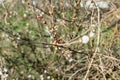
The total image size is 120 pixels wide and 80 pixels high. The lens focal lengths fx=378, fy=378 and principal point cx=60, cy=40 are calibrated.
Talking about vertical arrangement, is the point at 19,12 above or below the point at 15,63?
above

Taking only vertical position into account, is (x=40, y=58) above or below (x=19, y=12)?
below

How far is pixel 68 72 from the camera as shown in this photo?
10.0ft

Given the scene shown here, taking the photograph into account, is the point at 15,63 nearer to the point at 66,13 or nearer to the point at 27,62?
the point at 27,62

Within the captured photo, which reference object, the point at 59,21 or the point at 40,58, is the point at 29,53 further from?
the point at 59,21

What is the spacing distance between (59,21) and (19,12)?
1129mm

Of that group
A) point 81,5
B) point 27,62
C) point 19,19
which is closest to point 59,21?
point 81,5

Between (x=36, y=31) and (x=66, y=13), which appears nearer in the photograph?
(x=66, y=13)

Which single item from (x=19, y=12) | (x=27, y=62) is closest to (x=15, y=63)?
(x=27, y=62)

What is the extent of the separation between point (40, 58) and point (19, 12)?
1.06 m

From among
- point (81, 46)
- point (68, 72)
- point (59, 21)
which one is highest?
point (59, 21)

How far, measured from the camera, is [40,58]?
3.26 meters

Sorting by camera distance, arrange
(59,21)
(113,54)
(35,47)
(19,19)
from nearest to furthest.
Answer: (113,54) → (59,21) → (35,47) → (19,19)

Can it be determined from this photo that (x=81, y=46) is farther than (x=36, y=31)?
No

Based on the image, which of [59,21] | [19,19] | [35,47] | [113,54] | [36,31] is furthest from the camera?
[19,19]
